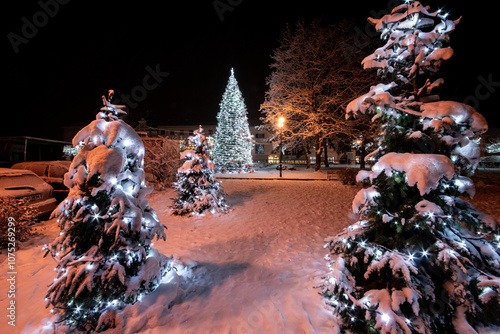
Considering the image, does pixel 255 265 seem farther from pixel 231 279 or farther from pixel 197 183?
pixel 197 183

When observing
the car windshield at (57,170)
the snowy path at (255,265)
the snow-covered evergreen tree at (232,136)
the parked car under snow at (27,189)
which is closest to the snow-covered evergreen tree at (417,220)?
the snowy path at (255,265)

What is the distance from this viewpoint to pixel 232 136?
23.1m

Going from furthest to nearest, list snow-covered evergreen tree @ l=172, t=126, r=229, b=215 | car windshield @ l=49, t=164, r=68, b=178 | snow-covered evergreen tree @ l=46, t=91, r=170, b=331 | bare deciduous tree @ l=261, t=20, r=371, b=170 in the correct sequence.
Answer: bare deciduous tree @ l=261, t=20, r=371, b=170, car windshield @ l=49, t=164, r=68, b=178, snow-covered evergreen tree @ l=172, t=126, r=229, b=215, snow-covered evergreen tree @ l=46, t=91, r=170, b=331

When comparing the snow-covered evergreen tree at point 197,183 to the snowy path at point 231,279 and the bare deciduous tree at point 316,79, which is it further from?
the bare deciduous tree at point 316,79

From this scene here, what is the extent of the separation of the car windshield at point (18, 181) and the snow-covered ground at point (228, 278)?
1376 mm

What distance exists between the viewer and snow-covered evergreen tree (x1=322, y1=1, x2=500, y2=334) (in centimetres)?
241

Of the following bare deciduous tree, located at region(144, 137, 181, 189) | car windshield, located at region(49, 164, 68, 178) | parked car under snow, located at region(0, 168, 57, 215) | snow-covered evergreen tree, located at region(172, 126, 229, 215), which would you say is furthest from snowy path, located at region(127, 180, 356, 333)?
car windshield, located at region(49, 164, 68, 178)

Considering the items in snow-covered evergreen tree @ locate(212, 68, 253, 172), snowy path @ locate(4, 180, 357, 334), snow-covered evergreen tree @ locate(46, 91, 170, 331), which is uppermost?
snow-covered evergreen tree @ locate(212, 68, 253, 172)

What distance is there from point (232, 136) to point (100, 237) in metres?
20.5

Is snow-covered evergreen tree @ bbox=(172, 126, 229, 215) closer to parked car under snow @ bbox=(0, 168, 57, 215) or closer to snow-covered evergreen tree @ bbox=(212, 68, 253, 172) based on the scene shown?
parked car under snow @ bbox=(0, 168, 57, 215)

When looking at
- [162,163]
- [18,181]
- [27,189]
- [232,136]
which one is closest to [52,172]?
[18,181]

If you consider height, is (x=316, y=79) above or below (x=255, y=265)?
above

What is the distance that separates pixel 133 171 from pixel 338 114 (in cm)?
2219

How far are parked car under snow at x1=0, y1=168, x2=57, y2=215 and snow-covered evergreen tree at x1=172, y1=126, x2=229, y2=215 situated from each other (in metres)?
3.73
